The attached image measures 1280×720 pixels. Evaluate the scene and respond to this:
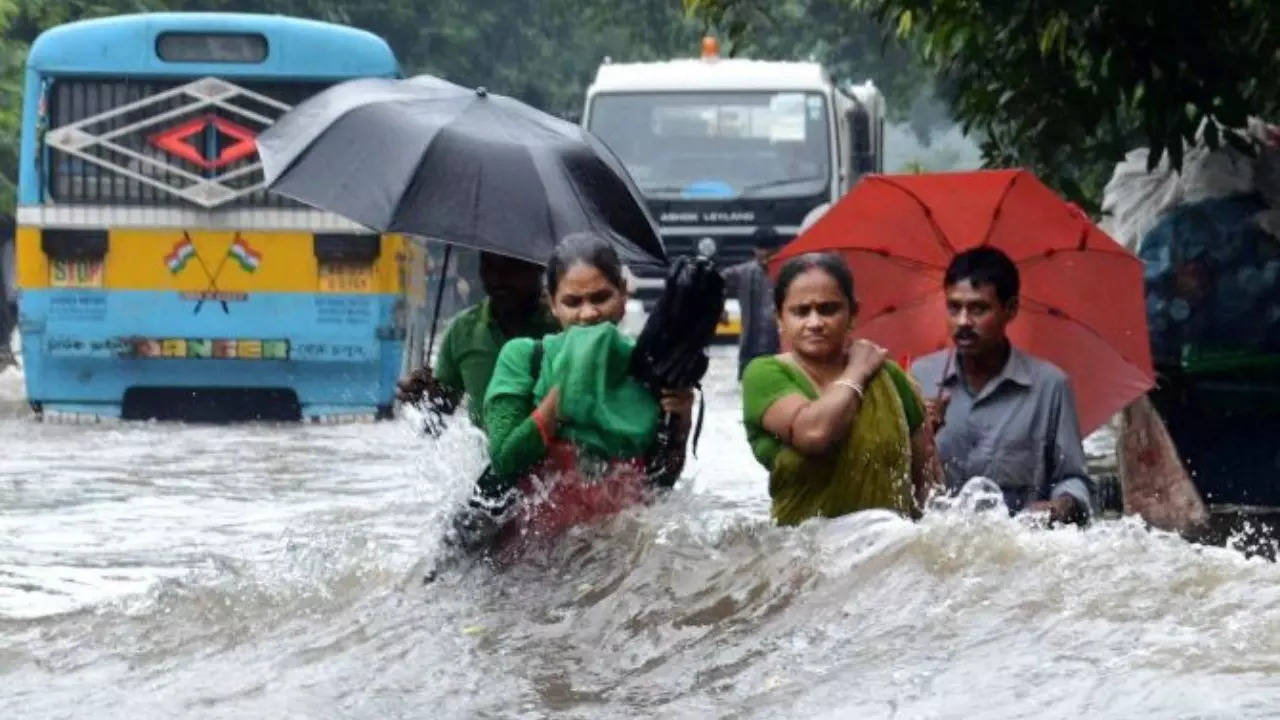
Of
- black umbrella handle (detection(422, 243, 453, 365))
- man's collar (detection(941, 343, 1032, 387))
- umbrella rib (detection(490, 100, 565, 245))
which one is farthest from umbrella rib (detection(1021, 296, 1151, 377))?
black umbrella handle (detection(422, 243, 453, 365))

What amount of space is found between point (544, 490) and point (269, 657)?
879 mm

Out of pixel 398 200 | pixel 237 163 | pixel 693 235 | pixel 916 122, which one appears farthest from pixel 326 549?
pixel 916 122

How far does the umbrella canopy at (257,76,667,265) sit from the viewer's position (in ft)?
27.6

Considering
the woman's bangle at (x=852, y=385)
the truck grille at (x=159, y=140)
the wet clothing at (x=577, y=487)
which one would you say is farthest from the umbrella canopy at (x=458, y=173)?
the truck grille at (x=159, y=140)

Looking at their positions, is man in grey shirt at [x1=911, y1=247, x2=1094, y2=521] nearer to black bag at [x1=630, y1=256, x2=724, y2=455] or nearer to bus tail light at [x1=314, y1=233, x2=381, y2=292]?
black bag at [x1=630, y1=256, x2=724, y2=455]

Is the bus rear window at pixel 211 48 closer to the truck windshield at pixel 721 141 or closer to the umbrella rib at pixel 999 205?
the truck windshield at pixel 721 141

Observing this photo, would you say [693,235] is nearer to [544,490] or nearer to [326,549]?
[326,549]

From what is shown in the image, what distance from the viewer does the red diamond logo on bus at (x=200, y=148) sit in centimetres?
1875

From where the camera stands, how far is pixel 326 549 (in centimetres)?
964

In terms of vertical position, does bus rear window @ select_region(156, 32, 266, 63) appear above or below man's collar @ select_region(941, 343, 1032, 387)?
above

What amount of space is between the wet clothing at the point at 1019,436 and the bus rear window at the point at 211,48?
38.2ft

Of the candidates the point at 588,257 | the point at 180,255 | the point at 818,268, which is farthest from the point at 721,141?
the point at 818,268

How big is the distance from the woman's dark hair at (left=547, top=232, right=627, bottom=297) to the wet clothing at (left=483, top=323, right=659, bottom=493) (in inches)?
5.3

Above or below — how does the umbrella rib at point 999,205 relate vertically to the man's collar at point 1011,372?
above
